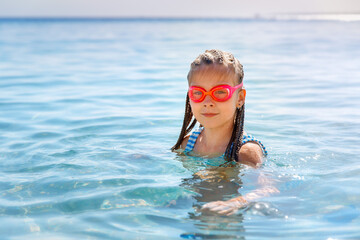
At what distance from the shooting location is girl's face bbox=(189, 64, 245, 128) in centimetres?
405

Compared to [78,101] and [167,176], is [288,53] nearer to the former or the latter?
[78,101]

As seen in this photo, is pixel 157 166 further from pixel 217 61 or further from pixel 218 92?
pixel 217 61

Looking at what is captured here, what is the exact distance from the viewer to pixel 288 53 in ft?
55.8

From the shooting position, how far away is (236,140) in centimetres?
420

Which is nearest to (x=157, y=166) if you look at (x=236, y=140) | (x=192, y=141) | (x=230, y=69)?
(x=192, y=141)

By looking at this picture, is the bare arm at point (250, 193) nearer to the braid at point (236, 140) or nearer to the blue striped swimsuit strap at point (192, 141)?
the braid at point (236, 140)

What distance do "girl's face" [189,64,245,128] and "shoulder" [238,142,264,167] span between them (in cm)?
29

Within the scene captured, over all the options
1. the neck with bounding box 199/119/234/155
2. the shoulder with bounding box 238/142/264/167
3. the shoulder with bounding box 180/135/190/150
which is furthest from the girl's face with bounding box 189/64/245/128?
the shoulder with bounding box 180/135/190/150

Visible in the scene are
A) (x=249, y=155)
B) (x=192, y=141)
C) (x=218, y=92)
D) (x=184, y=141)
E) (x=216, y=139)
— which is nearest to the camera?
(x=218, y=92)

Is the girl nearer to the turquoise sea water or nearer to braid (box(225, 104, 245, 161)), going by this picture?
braid (box(225, 104, 245, 161))

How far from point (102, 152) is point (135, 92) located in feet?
14.0

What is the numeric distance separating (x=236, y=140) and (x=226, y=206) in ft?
3.21

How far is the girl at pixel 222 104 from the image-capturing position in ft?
13.3

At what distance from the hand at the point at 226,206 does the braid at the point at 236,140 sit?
2.50 ft
